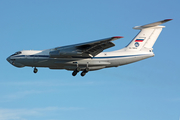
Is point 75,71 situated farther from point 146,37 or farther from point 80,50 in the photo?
point 146,37

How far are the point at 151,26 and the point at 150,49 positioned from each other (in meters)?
1.62

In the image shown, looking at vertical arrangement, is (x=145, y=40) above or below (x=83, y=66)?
above

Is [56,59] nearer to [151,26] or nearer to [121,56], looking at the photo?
[121,56]

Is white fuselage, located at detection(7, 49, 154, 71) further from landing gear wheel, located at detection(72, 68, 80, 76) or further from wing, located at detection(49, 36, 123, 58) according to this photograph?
wing, located at detection(49, 36, 123, 58)

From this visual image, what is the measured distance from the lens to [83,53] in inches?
758

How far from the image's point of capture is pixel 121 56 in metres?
19.8

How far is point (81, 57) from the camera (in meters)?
19.6

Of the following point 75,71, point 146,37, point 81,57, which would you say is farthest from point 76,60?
point 146,37

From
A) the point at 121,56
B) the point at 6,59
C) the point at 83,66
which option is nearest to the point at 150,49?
the point at 121,56

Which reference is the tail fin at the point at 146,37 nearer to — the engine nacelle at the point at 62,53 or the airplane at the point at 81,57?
the airplane at the point at 81,57

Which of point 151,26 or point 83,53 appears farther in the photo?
point 151,26

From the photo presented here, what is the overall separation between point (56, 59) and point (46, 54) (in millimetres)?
714

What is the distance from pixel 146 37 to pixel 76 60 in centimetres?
501

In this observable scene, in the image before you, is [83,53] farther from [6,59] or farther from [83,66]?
[6,59]
